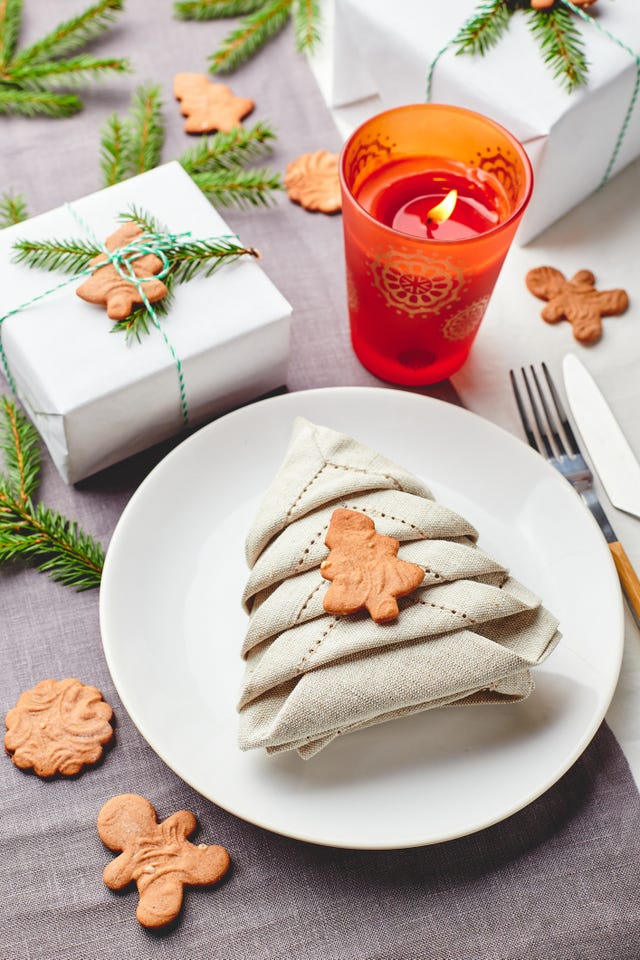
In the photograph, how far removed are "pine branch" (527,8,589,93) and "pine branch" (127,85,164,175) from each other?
449mm

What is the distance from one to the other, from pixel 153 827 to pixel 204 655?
14 centimetres

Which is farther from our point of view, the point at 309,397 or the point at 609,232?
the point at 609,232

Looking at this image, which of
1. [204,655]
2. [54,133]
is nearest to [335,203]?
[54,133]

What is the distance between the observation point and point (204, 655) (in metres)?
0.75

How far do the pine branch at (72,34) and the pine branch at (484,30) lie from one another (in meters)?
0.49

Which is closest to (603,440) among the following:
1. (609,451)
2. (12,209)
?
(609,451)

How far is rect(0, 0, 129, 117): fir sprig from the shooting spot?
1.10 meters

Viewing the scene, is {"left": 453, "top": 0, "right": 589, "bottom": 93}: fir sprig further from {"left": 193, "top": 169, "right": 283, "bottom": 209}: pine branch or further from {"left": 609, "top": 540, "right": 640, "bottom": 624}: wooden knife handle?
{"left": 609, "top": 540, "right": 640, "bottom": 624}: wooden knife handle

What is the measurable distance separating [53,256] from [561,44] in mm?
561

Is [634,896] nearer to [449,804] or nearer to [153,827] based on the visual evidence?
[449,804]

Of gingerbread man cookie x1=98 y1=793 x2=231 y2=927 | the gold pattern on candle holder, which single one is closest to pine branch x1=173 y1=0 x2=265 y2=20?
the gold pattern on candle holder

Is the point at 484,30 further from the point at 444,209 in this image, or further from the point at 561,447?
the point at 561,447

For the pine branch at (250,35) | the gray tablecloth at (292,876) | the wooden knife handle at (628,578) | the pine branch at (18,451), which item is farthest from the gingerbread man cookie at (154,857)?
the pine branch at (250,35)

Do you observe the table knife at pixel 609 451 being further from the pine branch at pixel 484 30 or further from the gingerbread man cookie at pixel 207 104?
the gingerbread man cookie at pixel 207 104
